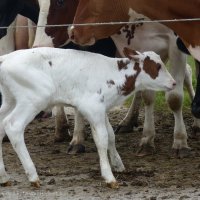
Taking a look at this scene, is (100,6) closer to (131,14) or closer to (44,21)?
(131,14)

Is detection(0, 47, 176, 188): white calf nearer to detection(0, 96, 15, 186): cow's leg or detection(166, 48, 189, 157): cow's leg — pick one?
detection(0, 96, 15, 186): cow's leg

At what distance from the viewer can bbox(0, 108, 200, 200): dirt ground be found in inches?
246

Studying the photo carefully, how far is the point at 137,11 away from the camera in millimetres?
6871

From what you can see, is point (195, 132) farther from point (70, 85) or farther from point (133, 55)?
point (70, 85)

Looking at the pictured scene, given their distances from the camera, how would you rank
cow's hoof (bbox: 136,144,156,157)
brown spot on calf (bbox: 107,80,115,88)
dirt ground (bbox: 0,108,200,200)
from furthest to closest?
cow's hoof (bbox: 136,144,156,157), brown spot on calf (bbox: 107,80,115,88), dirt ground (bbox: 0,108,200,200)

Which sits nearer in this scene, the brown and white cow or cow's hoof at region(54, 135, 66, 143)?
the brown and white cow

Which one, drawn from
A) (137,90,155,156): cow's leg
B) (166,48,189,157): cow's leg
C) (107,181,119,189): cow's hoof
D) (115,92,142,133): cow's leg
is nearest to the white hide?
(115,92,142,133): cow's leg

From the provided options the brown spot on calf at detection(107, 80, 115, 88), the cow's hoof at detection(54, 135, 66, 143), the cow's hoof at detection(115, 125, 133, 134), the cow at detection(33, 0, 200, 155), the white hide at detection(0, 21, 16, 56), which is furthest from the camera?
the white hide at detection(0, 21, 16, 56)

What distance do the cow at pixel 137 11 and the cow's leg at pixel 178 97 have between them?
870mm

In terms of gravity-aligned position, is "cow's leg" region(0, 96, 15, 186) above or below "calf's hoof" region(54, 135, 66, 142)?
above

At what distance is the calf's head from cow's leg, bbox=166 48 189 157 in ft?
3.32

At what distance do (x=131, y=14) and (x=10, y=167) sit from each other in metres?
1.66

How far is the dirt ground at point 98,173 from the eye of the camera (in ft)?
20.5

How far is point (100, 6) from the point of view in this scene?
693 centimetres
